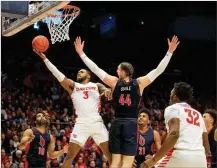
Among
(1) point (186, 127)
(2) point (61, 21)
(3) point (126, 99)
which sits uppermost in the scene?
(2) point (61, 21)

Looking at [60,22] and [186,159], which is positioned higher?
[60,22]

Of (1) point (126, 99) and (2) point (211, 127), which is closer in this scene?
(1) point (126, 99)

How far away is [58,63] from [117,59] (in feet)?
9.91

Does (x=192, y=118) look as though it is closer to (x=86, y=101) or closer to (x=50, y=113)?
(x=86, y=101)

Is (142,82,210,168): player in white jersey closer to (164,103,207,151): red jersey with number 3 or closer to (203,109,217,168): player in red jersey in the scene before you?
(164,103,207,151): red jersey with number 3

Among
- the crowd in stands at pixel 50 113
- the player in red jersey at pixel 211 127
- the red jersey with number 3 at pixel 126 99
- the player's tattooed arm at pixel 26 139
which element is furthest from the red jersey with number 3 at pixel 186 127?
the crowd in stands at pixel 50 113

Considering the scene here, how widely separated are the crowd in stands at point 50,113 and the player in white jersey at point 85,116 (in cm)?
342

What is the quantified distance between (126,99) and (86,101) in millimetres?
797

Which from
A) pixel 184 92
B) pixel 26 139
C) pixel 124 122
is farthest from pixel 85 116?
pixel 184 92

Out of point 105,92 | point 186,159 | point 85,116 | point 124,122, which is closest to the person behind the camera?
point 186,159

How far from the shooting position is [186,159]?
4.77 m

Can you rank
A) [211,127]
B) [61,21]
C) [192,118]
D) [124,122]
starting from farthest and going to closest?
[61,21]
[211,127]
[124,122]
[192,118]

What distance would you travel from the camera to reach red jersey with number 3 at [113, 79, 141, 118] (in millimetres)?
6605

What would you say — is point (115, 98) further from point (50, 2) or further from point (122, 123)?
point (50, 2)
